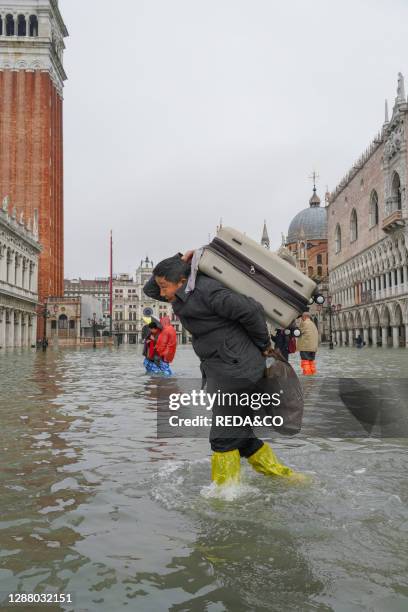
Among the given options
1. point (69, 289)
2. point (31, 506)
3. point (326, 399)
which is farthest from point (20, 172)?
point (69, 289)

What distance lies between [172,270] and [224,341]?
0.64 m

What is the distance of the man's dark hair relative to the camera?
4297 mm

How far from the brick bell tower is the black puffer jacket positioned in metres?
63.8

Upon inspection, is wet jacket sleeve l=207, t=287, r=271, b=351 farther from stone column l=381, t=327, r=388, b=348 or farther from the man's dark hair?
stone column l=381, t=327, r=388, b=348

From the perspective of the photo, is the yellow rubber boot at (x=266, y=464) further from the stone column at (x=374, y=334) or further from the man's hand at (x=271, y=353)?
the stone column at (x=374, y=334)

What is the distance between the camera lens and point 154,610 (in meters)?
2.54

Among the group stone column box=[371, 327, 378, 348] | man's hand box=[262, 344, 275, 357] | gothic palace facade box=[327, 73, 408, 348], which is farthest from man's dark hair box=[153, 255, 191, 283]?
stone column box=[371, 327, 378, 348]

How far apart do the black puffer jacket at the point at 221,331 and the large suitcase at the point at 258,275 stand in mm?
93

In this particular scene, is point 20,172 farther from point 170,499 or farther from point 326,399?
point 170,499

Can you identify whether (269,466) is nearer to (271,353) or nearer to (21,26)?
(271,353)


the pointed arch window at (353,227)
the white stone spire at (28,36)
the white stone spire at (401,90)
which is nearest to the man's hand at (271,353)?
the white stone spire at (401,90)

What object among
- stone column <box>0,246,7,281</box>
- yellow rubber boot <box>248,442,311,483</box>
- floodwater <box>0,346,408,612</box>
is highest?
stone column <box>0,246,7,281</box>

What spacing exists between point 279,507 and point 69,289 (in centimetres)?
16541

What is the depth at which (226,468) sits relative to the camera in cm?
407
